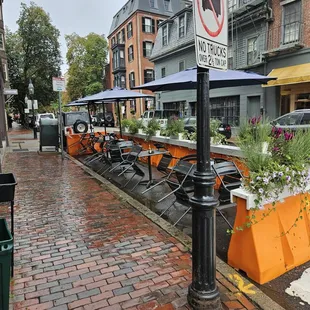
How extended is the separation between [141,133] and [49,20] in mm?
27492

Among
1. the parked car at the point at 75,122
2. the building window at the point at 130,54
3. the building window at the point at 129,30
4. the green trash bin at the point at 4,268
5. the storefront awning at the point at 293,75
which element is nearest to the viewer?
the green trash bin at the point at 4,268

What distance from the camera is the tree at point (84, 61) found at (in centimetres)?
4416

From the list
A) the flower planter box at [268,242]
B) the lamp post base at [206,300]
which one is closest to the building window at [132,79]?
the flower planter box at [268,242]

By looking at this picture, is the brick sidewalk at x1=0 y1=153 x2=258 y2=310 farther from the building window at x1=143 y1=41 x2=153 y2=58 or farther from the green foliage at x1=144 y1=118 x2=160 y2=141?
the building window at x1=143 y1=41 x2=153 y2=58

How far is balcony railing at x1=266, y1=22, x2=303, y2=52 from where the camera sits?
582 inches

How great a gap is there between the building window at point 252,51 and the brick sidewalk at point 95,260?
14712 millimetres

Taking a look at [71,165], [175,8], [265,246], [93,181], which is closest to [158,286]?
[265,246]

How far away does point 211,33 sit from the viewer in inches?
87.6

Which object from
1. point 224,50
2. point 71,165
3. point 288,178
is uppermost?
point 224,50

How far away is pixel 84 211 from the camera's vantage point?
5.03 m

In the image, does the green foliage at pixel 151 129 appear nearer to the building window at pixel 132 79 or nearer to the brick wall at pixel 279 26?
the brick wall at pixel 279 26

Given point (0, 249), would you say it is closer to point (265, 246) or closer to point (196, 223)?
point (196, 223)

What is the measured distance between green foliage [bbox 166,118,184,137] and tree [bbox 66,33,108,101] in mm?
37697

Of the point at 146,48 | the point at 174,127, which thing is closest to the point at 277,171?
the point at 174,127
